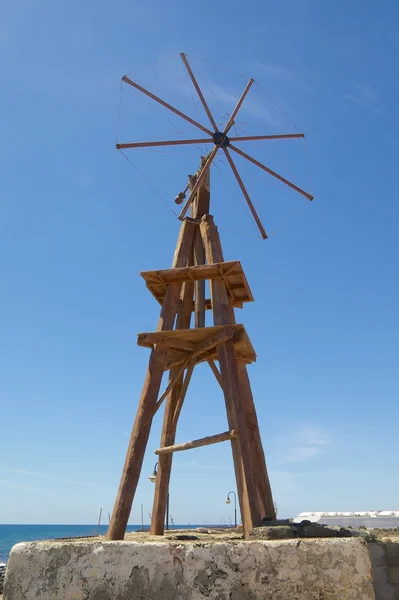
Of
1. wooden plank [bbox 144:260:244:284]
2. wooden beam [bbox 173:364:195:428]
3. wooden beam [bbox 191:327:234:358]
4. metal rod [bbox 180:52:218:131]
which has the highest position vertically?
metal rod [bbox 180:52:218:131]

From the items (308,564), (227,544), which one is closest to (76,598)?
(227,544)

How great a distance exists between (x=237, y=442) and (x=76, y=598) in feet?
12.3

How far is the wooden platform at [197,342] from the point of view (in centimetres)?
943

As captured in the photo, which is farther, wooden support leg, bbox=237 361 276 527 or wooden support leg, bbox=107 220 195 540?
wooden support leg, bbox=237 361 276 527

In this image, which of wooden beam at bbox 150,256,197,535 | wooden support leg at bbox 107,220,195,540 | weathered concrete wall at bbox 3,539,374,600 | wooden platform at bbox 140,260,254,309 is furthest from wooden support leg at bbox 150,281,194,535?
weathered concrete wall at bbox 3,539,374,600

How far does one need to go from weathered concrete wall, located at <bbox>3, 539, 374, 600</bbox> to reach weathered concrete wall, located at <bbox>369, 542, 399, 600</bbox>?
8.17ft

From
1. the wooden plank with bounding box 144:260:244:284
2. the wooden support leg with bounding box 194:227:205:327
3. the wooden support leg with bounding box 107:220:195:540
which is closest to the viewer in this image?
the wooden support leg with bounding box 107:220:195:540

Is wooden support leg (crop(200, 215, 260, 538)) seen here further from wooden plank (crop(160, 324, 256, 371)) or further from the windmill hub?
the windmill hub

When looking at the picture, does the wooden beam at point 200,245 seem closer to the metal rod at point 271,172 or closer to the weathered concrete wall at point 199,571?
the metal rod at point 271,172

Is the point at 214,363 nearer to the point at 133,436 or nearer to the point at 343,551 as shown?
the point at 133,436

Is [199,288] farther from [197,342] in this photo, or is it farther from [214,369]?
[214,369]

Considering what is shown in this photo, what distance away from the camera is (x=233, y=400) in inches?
344

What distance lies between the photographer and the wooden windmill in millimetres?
8383

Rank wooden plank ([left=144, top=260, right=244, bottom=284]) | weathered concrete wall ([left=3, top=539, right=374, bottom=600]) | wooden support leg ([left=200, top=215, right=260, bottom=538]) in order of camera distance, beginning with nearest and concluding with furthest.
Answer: weathered concrete wall ([left=3, top=539, right=374, bottom=600])
wooden support leg ([left=200, top=215, right=260, bottom=538])
wooden plank ([left=144, top=260, right=244, bottom=284])
